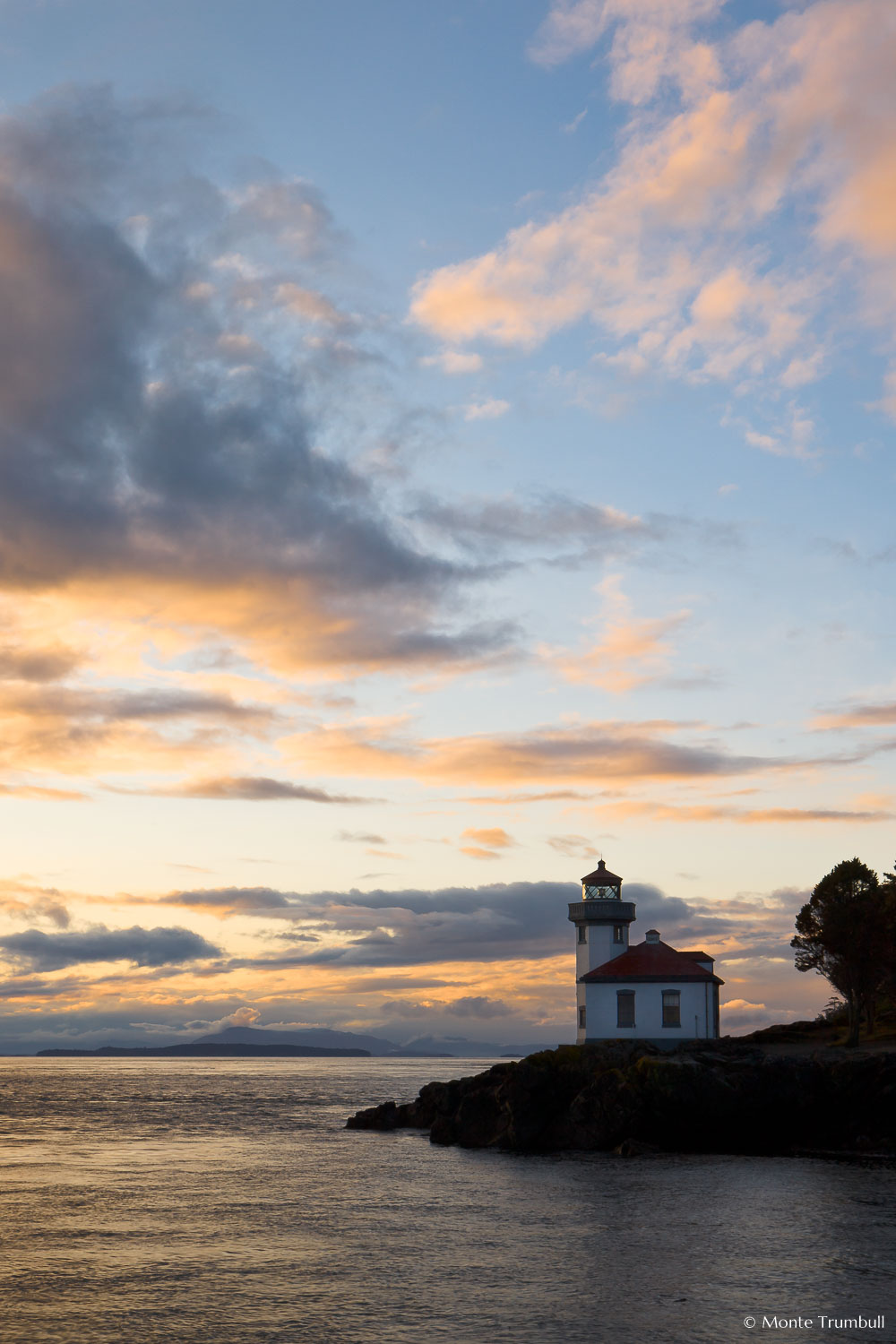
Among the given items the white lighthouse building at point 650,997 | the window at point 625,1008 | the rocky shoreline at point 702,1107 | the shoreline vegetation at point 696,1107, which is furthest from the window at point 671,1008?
the rocky shoreline at point 702,1107

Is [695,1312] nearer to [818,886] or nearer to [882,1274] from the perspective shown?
[882,1274]

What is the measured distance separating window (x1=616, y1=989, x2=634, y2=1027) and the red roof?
0.96m

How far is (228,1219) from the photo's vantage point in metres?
37.1

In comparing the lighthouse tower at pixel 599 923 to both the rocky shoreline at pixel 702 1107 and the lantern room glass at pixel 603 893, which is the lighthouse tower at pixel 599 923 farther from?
the rocky shoreline at pixel 702 1107

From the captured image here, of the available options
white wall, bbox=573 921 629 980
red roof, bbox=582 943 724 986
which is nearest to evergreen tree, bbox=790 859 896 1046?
red roof, bbox=582 943 724 986

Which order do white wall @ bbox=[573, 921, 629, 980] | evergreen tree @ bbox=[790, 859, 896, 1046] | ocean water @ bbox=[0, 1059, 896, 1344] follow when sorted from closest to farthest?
ocean water @ bbox=[0, 1059, 896, 1344]
evergreen tree @ bbox=[790, 859, 896, 1046]
white wall @ bbox=[573, 921, 629, 980]

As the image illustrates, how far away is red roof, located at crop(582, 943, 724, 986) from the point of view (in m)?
77.3

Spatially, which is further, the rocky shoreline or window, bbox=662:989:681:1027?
window, bbox=662:989:681:1027

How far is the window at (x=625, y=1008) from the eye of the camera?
254 ft

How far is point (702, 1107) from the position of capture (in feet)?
178

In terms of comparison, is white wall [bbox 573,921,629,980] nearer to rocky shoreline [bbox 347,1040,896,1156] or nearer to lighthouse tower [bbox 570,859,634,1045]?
lighthouse tower [bbox 570,859,634,1045]

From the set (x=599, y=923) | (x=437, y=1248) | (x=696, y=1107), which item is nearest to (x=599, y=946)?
(x=599, y=923)

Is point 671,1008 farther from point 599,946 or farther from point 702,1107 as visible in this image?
point 702,1107

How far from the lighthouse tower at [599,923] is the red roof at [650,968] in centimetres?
197
